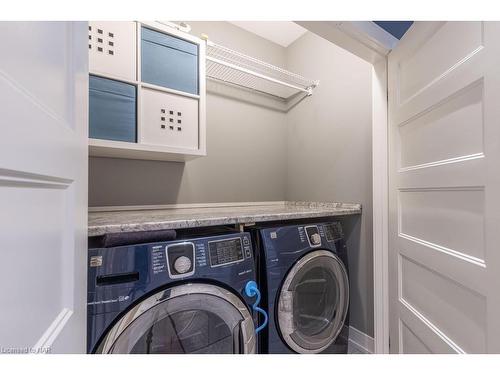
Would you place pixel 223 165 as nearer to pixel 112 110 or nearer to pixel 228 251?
pixel 112 110

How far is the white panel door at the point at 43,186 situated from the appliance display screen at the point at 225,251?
46 centimetres

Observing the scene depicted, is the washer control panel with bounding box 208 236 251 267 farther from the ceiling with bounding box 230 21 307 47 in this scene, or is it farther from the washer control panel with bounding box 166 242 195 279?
the ceiling with bounding box 230 21 307 47

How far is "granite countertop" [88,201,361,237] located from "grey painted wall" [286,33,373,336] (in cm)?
13

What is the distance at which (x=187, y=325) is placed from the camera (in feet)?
3.05

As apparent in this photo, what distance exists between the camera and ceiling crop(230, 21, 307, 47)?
1920 millimetres

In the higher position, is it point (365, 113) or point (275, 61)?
point (275, 61)

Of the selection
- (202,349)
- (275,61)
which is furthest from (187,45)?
(202,349)

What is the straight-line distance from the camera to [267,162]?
2.17 m

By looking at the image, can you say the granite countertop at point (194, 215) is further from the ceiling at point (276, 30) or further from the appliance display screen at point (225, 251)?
the ceiling at point (276, 30)

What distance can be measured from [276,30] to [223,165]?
131 centimetres

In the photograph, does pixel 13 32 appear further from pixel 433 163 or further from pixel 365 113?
pixel 365 113

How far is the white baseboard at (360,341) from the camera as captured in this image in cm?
149

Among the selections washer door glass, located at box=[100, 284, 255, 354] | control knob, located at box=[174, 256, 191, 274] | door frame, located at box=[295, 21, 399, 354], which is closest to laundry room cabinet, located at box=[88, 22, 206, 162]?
control knob, located at box=[174, 256, 191, 274]
